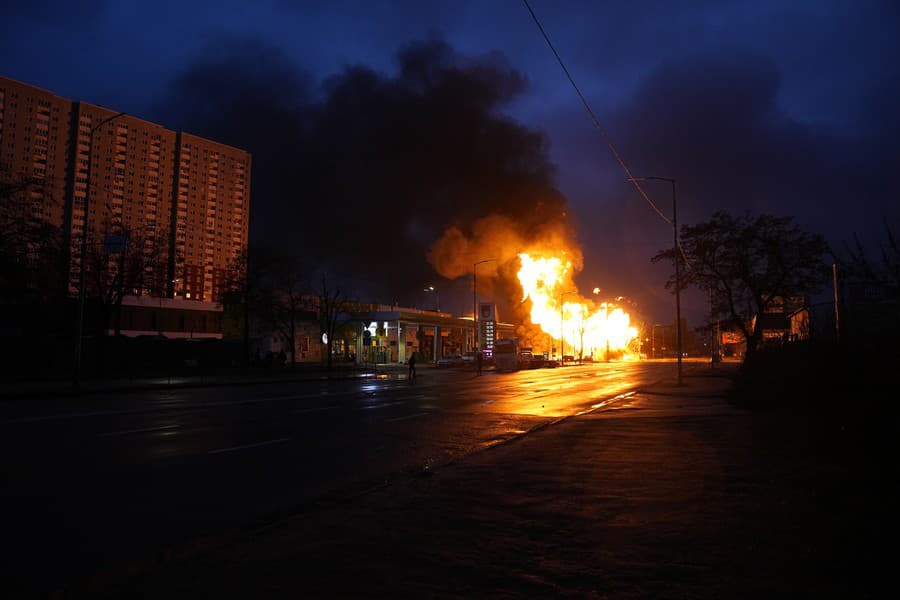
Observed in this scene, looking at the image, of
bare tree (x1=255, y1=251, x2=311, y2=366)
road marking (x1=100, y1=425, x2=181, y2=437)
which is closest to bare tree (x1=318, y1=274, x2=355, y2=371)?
bare tree (x1=255, y1=251, x2=311, y2=366)

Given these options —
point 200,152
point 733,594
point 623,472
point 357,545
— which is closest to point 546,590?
point 733,594

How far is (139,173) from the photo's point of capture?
5300 inches

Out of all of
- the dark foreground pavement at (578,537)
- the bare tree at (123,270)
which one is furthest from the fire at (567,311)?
the dark foreground pavement at (578,537)

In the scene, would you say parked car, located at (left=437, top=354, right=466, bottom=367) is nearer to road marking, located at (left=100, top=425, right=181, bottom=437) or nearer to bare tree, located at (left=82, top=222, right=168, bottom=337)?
bare tree, located at (left=82, top=222, right=168, bottom=337)

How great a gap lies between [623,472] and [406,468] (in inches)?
115

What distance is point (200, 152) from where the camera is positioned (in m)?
146

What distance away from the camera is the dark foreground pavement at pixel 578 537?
4.24 m

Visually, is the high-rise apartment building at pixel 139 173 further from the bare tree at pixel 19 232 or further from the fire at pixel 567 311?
the bare tree at pixel 19 232

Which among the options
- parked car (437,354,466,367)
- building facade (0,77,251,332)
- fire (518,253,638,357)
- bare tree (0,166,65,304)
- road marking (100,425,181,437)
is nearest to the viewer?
road marking (100,425,181,437)

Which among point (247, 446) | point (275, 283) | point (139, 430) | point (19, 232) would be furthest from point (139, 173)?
point (247, 446)

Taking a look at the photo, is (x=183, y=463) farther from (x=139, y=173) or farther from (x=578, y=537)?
(x=139, y=173)

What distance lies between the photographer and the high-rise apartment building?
4469 inches

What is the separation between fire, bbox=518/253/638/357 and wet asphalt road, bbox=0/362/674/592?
61537 millimetres

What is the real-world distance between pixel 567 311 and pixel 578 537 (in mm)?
85603
